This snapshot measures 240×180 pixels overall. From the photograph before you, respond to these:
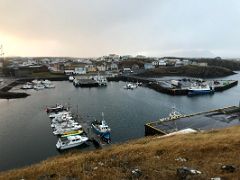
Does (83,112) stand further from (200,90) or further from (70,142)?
(200,90)

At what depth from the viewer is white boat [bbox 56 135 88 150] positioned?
30.9 metres

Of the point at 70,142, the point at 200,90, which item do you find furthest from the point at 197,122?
the point at 200,90

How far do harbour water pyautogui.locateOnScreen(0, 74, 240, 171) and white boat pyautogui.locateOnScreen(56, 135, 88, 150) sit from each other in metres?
0.82

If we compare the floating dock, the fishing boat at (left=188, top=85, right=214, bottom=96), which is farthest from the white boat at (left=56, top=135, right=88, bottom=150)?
the fishing boat at (left=188, top=85, right=214, bottom=96)

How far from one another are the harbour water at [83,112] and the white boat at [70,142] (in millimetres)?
823

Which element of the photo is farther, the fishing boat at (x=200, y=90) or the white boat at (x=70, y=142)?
the fishing boat at (x=200, y=90)

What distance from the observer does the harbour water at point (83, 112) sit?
31.2m

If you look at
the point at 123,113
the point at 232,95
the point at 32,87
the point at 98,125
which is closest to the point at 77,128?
the point at 98,125

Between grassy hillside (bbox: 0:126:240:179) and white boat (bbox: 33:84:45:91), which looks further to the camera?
white boat (bbox: 33:84:45:91)

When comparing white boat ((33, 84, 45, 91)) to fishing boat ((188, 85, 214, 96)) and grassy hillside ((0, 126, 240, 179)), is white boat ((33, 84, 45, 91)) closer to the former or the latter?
fishing boat ((188, 85, 214, 96))

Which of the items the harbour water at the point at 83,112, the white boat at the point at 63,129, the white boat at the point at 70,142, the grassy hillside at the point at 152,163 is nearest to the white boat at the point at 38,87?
the harbour water at the point at 83,112

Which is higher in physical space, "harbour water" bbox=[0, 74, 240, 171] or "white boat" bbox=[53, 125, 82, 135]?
"white boat" bbox=[53, 125, 82, 135]

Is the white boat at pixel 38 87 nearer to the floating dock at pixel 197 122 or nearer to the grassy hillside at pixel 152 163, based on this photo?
the floating dock at pixel 197 122

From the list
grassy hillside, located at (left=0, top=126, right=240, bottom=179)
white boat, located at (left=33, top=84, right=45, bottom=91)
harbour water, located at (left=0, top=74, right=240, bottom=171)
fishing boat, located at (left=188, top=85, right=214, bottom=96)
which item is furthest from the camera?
white boat, located at (left=33, top=84, right=45, bottom=91)
